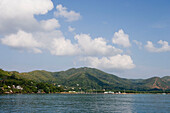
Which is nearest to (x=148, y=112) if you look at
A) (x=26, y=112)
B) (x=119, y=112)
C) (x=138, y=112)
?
(x=138, y=112)

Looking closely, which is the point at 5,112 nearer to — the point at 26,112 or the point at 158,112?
the point at 26,112

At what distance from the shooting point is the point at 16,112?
8331 cm

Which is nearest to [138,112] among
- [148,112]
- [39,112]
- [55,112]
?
[148,112]

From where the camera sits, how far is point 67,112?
87.4m

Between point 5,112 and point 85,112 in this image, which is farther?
point 85,112

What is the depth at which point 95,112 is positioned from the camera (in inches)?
3583

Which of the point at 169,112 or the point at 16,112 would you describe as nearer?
the point at 16,112

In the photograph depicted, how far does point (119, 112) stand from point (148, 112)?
1480 centimetres

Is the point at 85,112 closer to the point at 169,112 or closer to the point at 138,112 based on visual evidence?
the point at 138,112

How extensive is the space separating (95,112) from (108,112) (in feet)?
21.8

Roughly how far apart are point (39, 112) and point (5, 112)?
14859 mm

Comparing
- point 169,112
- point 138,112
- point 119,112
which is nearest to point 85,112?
point 119,112

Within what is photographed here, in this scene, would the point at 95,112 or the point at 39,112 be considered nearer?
the point at 39,112

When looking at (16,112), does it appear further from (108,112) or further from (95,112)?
(108,112)
